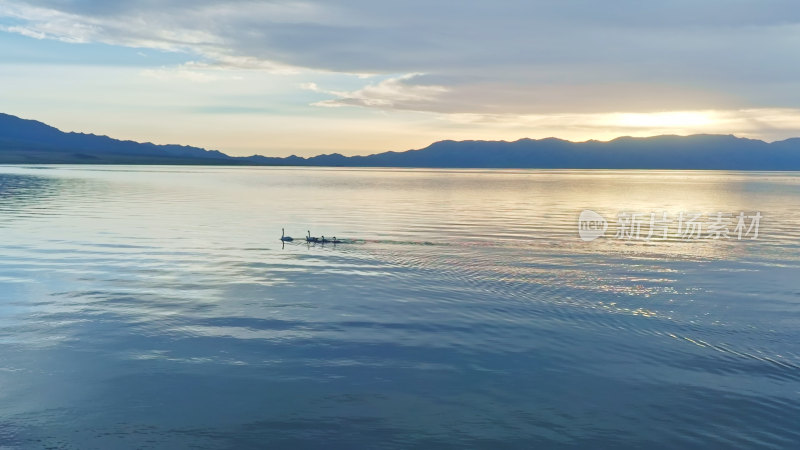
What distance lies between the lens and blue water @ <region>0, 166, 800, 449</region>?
14461 mm

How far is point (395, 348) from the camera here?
800 inches

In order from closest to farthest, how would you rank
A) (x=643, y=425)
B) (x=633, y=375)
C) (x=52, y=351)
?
1. (x=643, y=425)
2. (x=633, y=375)
3. (x=52, y=351)

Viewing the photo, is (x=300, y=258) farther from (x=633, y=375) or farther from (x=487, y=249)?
(x=633, y=375)

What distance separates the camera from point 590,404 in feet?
52.2

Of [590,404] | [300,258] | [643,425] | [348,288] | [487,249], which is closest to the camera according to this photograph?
[643,425]

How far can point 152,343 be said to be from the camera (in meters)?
20.4

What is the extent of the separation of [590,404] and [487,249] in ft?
89.6

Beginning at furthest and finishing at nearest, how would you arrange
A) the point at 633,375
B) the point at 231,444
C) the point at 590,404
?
the point at 633,375 < the point at 590,404 < the point at 231,444

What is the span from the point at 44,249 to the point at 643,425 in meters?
40.4

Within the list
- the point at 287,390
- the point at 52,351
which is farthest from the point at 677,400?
the point at 52,351

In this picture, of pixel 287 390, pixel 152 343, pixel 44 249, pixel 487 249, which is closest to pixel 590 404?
pixel 287 390

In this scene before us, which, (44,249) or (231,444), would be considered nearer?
(231,444)

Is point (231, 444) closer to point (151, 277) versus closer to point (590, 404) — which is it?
point (590, 404)

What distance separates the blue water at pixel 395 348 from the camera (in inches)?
569
